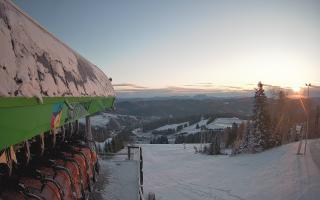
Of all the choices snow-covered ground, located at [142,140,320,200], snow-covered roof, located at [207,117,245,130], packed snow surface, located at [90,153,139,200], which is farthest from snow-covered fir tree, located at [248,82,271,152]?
snow-covered roof, located at [207,117,245,130]

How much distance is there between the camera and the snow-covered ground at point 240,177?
89.8 feet

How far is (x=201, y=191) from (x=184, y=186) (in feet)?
10.1

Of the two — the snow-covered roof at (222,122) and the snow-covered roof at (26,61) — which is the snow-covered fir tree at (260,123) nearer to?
the snow-covered roof at (26,61)

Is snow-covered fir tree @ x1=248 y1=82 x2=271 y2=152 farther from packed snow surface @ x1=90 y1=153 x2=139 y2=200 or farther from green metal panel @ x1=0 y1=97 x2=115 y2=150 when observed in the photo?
green metal panel @ x1=0 y1=97 x2=115 y2=150

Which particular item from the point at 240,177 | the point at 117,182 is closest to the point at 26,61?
the point at 117,182

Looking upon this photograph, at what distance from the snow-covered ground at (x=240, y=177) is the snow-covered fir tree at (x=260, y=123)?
5.36 feet

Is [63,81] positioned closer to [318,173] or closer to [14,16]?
[14,16]

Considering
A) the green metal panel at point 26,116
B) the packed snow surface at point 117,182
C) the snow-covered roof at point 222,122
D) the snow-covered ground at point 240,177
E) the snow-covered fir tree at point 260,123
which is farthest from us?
the snow-covered roof at point 222,122

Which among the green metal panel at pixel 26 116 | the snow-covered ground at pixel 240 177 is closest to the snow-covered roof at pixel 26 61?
the green metal panel at pixel 26 116

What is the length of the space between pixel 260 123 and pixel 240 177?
12.5 m

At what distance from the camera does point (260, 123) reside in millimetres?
46281

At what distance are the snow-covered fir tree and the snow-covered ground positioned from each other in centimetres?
163

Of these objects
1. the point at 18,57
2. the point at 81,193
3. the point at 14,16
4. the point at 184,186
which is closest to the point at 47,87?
the point at 18,57

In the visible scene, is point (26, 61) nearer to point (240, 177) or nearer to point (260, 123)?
point (240, 177)
